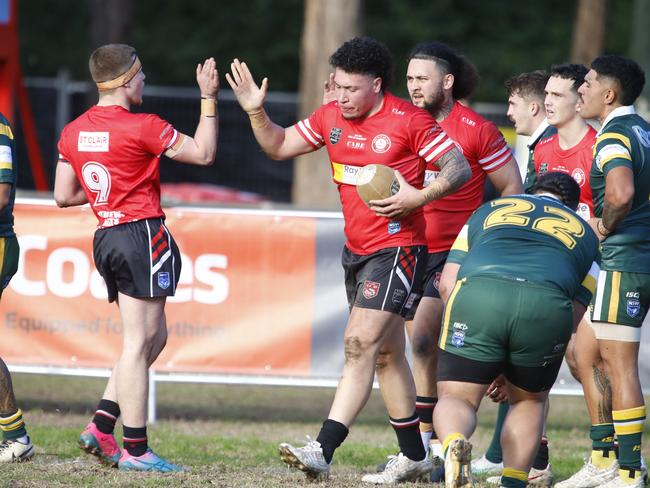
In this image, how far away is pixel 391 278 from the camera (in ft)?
20.7

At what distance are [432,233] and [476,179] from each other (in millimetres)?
447

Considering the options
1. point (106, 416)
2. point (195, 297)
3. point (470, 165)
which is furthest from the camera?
point (195, 297)

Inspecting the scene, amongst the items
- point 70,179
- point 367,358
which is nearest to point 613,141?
point 367,358

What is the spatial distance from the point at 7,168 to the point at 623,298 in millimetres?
3727

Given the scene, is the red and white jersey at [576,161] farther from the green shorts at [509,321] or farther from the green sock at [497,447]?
the green shorts at [509,321]

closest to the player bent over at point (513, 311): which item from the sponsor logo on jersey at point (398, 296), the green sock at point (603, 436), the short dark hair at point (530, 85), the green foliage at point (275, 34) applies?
the sponsor logo on jersey at point (398, 296)

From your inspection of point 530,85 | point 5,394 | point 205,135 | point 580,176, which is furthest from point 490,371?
point 5,394

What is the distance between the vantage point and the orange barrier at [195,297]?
9.15 m

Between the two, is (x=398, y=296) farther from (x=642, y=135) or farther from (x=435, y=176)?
(x=642, y=135)

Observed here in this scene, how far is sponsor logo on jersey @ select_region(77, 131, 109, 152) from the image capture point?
6.50m

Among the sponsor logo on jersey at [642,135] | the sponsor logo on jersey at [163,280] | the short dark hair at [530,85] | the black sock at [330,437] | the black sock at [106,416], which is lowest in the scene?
the black sock at [106,416]

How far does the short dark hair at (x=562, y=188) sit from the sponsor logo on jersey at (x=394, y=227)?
0.89 meters

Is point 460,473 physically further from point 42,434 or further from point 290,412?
point 290,412

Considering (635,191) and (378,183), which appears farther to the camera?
(635,191)
